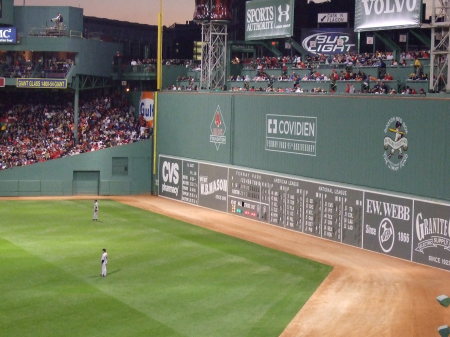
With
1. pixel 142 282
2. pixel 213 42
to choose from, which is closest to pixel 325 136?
pixel 142 282

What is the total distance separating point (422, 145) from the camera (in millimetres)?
36656

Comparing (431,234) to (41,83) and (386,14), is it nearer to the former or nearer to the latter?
(386,14)

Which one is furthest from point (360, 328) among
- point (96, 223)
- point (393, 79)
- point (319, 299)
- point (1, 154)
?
point (1, 154)

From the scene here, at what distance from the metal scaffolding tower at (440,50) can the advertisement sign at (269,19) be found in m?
18.3

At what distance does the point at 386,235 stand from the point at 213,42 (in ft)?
78.8

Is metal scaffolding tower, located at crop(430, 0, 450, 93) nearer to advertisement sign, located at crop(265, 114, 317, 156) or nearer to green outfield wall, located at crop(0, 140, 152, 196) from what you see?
advertisement sign, located at crop(265, 114, 317, 156)

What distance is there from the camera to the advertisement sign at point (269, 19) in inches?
2159

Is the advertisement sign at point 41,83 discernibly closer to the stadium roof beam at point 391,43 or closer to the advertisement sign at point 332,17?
the advertisement sign at point 332,17

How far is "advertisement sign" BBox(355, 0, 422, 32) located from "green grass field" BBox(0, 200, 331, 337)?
1354cm

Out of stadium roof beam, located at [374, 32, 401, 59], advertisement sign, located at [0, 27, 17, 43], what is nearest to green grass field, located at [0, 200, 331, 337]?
stadium roof beam, located at [374, 32, 401, 59]

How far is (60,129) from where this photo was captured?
215ft

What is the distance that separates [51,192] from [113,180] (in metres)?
4.37

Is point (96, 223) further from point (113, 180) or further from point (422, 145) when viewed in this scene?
point (422, 145)

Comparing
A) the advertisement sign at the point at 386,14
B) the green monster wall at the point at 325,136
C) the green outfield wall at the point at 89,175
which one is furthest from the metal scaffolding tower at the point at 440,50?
the green outfield wall at the point at 89,175
